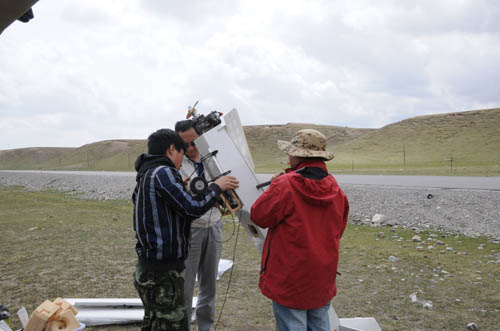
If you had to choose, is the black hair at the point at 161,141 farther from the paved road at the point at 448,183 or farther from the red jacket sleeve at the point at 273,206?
the paved road at the point at 448,183

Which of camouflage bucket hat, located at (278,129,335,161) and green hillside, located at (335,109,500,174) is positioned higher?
green hillside, located at (335,109,500,174)

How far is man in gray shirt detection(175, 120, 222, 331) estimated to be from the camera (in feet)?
11.5

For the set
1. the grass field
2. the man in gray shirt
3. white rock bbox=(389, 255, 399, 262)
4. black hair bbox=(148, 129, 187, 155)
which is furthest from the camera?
white rock bbox=(389, 255, 399, 262)

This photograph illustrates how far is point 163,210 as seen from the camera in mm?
2518

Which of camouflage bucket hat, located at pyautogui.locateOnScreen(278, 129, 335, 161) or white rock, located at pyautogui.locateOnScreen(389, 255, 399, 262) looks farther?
white rock, located at pyautogui.locateOnScreen(389, 255, 399, 262)

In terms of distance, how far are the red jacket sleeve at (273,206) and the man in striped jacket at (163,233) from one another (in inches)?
13.3

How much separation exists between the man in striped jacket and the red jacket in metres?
0.45

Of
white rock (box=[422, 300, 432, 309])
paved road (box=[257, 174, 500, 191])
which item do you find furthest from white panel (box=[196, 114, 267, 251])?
paved road (box=[257, 174, 500, 191])

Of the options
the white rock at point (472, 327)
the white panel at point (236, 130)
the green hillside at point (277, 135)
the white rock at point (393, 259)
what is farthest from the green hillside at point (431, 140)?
the white panel at point (236, 130)

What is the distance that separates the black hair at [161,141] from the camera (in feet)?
8.77

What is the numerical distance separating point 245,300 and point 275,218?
2.96 metres

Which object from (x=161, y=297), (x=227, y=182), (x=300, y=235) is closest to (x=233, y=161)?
(x=227, y=182)

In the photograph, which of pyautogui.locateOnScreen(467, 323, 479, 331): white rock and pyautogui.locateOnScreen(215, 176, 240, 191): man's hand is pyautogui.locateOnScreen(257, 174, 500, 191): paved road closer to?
pyautogui.locateOnScreen(467, 323, 479, 331): white rock

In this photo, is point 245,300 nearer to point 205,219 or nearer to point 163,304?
point 205,219
